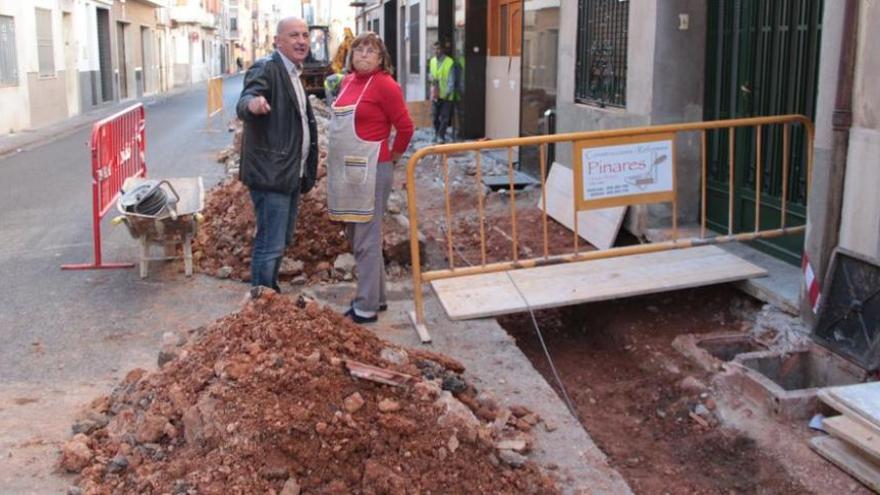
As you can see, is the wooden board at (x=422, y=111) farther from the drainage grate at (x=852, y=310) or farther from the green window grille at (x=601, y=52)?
the drainage grate at (x=852, y=310)

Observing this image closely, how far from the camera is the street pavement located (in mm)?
4355

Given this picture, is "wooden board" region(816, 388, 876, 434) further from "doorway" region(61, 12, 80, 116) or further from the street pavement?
"doorway" region(61, 12, 80, 116)

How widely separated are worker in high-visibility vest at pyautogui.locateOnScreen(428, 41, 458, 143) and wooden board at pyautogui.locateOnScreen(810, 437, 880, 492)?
45.4 ft

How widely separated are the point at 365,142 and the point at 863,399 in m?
3.13

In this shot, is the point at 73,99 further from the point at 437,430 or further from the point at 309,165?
the point at 437,430

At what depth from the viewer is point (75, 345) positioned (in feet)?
18.6

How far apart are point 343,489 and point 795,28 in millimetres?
4666

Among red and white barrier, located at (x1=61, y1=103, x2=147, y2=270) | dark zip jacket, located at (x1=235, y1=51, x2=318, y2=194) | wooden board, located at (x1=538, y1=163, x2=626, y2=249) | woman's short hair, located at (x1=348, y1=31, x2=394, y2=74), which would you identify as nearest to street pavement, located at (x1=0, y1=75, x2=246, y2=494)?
red and white barrier, located at (x1=61, y1=103, x2=147, y2=270)

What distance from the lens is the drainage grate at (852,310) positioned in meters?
4.66

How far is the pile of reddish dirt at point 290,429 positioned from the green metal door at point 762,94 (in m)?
3.19

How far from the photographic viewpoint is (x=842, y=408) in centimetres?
405

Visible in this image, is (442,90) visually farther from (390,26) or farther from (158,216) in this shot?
(390,26)

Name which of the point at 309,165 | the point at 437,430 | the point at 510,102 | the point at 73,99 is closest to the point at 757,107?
the point at 309,165

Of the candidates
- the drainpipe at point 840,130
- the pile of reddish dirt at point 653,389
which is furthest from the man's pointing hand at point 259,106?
the drainpipe at point 840,130
